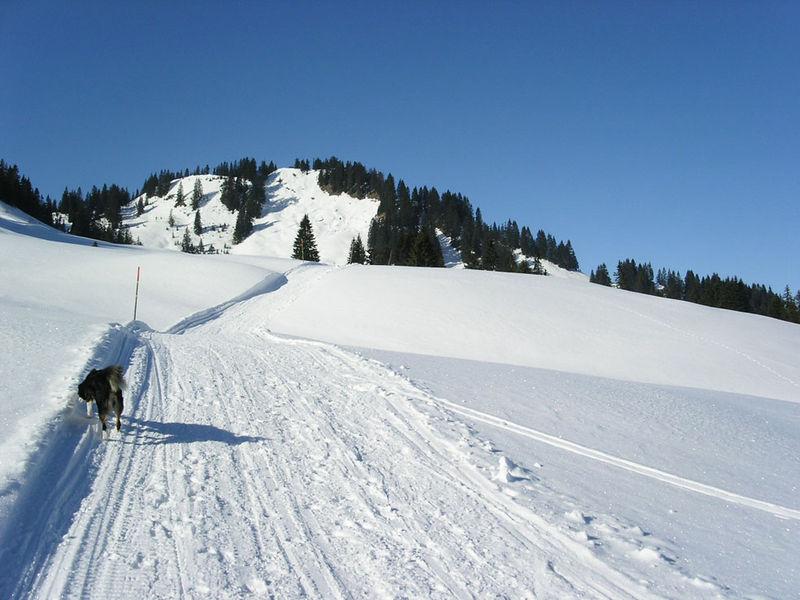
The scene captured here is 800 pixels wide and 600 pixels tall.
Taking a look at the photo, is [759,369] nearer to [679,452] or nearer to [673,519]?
[679,452]

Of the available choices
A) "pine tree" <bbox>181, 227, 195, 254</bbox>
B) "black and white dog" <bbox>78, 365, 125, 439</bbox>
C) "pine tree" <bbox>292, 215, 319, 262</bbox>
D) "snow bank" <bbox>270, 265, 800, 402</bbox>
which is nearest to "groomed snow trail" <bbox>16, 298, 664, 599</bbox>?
"black and white dog" <bbox>78, 365, 125, 439</bbox>

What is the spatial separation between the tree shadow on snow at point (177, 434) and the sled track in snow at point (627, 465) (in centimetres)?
431

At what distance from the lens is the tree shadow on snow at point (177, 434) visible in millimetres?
6680

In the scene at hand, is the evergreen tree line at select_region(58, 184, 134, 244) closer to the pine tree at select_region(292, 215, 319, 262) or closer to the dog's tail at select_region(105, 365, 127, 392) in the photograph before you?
the pine tree at select_region(292, 215, 319, 262)

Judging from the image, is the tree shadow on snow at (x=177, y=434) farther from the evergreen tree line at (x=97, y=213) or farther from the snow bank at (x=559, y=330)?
the evergreen tree line at (x=97, y=213)

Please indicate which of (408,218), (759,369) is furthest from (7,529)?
(408,218)

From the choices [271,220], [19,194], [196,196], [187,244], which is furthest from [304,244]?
[196,196]

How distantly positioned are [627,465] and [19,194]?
106 metres

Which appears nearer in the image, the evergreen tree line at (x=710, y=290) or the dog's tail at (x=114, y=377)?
the dog's tail at (x=114, y=377)

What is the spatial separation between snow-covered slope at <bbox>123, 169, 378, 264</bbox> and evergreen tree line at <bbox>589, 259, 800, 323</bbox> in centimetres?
7475

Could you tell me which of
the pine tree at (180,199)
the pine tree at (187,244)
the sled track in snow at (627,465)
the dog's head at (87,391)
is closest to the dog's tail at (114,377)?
the dog's head at (87,391)

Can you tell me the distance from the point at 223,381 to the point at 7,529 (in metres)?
6.05

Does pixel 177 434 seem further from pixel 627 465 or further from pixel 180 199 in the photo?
pixel 180 199

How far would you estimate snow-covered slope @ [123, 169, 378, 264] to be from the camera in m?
147
